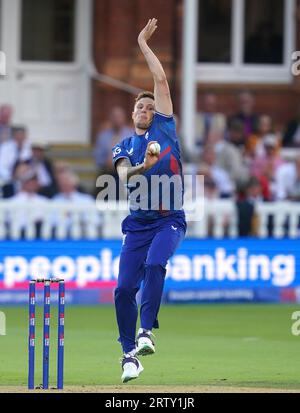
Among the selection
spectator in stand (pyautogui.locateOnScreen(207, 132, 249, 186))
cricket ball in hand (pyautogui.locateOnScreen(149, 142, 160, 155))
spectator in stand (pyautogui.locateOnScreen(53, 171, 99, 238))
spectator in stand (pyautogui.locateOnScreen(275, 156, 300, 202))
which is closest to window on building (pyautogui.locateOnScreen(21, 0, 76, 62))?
spectator in stand (pyautogui.locateOnScreen(207, 132, 249, 186))

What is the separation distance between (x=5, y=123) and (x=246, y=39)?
5085 millimetres

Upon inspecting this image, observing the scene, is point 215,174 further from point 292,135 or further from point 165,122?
point 165,122

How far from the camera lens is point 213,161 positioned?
20.0 meters

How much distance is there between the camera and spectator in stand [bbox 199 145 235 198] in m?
19.5

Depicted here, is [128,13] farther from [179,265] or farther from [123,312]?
[123,312]

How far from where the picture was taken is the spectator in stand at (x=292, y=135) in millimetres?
21719

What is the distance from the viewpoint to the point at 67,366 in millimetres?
12617

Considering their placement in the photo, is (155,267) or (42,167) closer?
(155,267)

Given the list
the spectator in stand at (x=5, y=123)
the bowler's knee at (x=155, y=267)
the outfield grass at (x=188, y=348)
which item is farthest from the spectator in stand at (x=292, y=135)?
the bowler's knee at (x=155, y=267)

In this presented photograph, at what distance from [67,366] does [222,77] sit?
36.4 feet

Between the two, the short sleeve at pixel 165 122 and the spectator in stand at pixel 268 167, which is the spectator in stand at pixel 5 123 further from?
the short sleeve at pixel 165 122

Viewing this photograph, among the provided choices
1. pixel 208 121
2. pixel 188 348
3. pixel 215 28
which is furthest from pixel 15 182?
pixel 215 28

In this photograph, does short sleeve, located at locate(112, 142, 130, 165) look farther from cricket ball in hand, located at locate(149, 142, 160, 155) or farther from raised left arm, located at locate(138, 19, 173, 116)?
cricket ball in hand, located at locate(149, 142, 160, 155)
